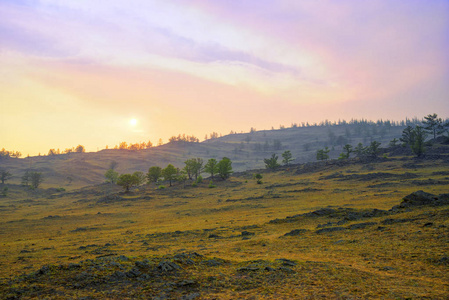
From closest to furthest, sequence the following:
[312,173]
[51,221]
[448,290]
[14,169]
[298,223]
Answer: [448,290], [298,223], [51,221], [312,173], [14,169]

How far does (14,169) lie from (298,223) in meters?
219

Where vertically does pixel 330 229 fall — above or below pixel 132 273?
below

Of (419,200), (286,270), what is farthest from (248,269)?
(419,200)

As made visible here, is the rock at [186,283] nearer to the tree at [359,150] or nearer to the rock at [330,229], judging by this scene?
the rock at [330,229]

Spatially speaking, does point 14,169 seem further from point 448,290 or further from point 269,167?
point 448,290

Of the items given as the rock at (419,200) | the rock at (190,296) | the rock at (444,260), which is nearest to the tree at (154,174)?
the rock at (419,200)

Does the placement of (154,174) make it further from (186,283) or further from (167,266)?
(186,283)

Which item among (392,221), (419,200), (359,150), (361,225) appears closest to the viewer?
(392,221)

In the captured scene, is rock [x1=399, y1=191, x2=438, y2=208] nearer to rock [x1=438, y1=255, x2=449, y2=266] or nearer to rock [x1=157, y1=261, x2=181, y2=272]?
rock [x1=438, y1=255, x2=449, y2=266]

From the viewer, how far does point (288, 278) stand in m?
9.40

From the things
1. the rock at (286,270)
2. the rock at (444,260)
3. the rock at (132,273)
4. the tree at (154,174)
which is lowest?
the tree at (154,174)

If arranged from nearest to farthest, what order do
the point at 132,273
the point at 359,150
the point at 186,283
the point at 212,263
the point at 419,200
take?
the point at 186,283 → the point at 132,273 → the point at 212,263 → the point at 419,200 → the point at 359,150

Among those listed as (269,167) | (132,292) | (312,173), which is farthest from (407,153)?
(132,292)

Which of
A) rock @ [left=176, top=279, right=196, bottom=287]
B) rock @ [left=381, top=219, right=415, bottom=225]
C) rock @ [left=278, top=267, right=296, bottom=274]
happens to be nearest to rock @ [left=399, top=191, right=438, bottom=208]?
rock @ [left=381, top=219, right=415, bottom=225]
